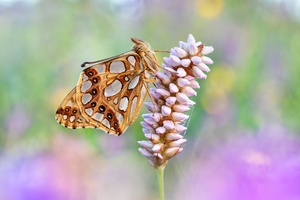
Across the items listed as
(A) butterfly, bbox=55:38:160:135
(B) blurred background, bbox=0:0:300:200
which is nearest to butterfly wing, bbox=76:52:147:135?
(A) butterfly, bbox=55:38:160:135

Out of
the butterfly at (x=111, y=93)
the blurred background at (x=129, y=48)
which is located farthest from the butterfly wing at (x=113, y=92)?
the blurred background at (x=129, y=48)

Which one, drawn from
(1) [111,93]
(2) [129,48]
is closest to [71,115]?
(1) [111,93]

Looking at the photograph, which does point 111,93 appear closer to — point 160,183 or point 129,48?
point 160,183

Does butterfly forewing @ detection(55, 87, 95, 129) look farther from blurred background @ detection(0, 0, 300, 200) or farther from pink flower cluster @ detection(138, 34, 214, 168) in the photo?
blurred background @ detection(0, 0, 300, 200)

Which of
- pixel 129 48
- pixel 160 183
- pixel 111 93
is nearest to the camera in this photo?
pixel 160 183

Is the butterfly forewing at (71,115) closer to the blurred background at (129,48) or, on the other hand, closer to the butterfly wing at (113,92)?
the butterfly wing at (113,92)

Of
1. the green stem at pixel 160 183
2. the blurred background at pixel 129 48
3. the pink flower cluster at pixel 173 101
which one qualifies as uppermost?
the blurred background at pixel 129 48
